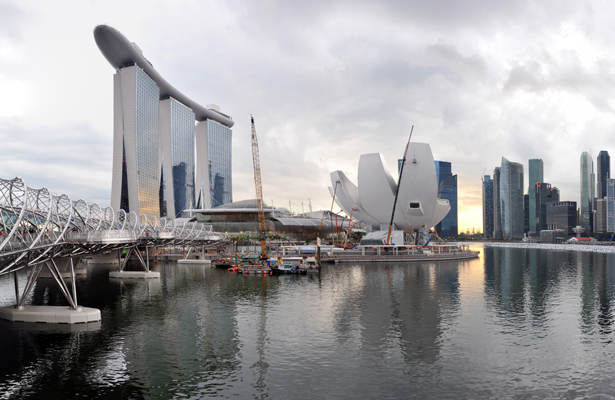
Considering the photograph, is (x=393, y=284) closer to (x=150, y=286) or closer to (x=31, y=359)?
(x=150, y=286)

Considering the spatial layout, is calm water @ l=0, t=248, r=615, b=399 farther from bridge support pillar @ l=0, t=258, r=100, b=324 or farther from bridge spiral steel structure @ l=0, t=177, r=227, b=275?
bridge spiral steel structure @ l=0, t=177, r=227, b=275

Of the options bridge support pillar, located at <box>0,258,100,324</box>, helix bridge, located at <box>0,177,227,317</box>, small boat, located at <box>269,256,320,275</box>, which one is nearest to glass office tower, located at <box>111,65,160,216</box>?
small boat, located at <box>269,256,320,275</box>

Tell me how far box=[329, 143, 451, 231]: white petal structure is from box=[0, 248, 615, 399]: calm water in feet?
202

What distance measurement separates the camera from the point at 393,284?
60000mm

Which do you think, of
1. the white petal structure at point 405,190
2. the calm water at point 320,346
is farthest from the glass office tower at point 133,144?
the calm water at point 320,346

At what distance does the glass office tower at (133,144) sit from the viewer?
160750 millimetres

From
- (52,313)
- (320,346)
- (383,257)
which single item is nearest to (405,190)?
(383,257)

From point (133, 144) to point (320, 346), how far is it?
485 ft

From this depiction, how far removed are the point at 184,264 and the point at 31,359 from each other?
229 feet

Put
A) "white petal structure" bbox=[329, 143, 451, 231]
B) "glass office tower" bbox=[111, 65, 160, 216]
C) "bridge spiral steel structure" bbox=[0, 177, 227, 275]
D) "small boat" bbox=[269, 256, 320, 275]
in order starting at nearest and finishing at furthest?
1. "bridge spiral steel structure" bbox=[0, 177, 227, 275]
2. "small boat" bbox=[269, 256, 320, 275]
3. "white petal structure" bbox=[329, 143, 451, 231]
4. "glass office tower" bbox=[111, 65, 160, 216]

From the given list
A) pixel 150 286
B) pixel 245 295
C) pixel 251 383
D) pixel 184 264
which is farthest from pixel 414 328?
pixel 184 264

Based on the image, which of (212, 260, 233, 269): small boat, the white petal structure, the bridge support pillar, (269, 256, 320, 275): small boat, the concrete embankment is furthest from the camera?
the white petal structure

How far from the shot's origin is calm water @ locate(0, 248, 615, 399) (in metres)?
22.7

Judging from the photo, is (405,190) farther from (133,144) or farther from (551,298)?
(133,144)
